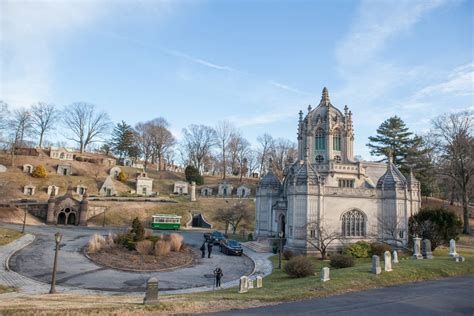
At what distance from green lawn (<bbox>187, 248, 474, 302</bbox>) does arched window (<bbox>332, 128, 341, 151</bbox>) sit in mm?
21512

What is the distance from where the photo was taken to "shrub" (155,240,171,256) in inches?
1244

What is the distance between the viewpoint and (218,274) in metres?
22.1

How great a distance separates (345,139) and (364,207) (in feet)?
33.8

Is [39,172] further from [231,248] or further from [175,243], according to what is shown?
[231,248]

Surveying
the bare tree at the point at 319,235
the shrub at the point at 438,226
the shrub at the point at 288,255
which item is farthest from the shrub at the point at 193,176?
the shrub at the point at 438,226

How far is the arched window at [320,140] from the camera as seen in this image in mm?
44781

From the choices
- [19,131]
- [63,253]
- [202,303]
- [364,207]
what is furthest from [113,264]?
[19,131]

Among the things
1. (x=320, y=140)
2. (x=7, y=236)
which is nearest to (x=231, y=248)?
(x=320, y=140)

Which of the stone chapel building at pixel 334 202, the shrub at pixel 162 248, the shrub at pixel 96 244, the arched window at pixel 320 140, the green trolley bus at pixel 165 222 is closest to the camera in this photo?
the shrub at pixel 162 248

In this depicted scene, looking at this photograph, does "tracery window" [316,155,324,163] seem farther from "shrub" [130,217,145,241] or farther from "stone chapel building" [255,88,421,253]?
"shrub" [130,217,145,241]

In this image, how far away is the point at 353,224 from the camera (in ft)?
123

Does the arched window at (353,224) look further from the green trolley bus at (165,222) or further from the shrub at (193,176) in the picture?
the shrub at (193,176)

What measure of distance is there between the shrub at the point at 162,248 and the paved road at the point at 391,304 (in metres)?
19.2

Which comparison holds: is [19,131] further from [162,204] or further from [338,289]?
[338,289]
